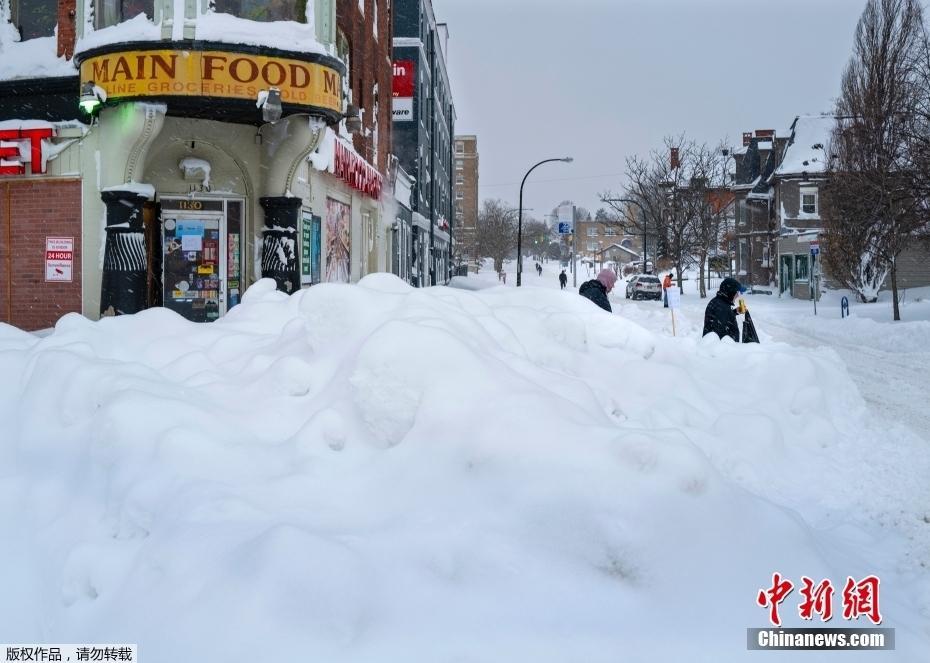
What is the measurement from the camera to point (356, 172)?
18.5 m

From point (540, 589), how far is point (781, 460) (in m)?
3.67

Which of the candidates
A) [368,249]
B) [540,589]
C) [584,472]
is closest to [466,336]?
[584,472]

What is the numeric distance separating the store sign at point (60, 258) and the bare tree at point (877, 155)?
64.3ft

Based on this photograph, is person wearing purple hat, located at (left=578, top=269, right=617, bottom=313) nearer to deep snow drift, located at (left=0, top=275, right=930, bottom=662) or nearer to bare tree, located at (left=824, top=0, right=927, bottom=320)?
deep snow drift, located at (left=0, top=275, right=930, bottom=662)

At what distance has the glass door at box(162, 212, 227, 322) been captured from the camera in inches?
555

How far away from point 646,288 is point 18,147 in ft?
119

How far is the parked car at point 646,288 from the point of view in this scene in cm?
4466

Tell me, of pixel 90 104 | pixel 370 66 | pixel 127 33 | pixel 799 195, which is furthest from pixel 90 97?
pixel 799 195

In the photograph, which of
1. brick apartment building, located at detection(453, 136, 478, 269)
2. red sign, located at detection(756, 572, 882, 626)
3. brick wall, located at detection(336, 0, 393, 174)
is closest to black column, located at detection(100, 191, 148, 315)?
brick wall, located at detection(336, 0, 393, 174)

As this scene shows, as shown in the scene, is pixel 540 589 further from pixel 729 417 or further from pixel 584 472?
pixel 729 417

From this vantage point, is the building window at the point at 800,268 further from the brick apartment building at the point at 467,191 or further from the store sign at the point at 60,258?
the brick apartment building at the point at 467,191

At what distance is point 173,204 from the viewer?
1407cm

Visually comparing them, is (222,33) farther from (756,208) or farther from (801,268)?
(756,208)

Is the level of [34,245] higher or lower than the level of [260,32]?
lower
